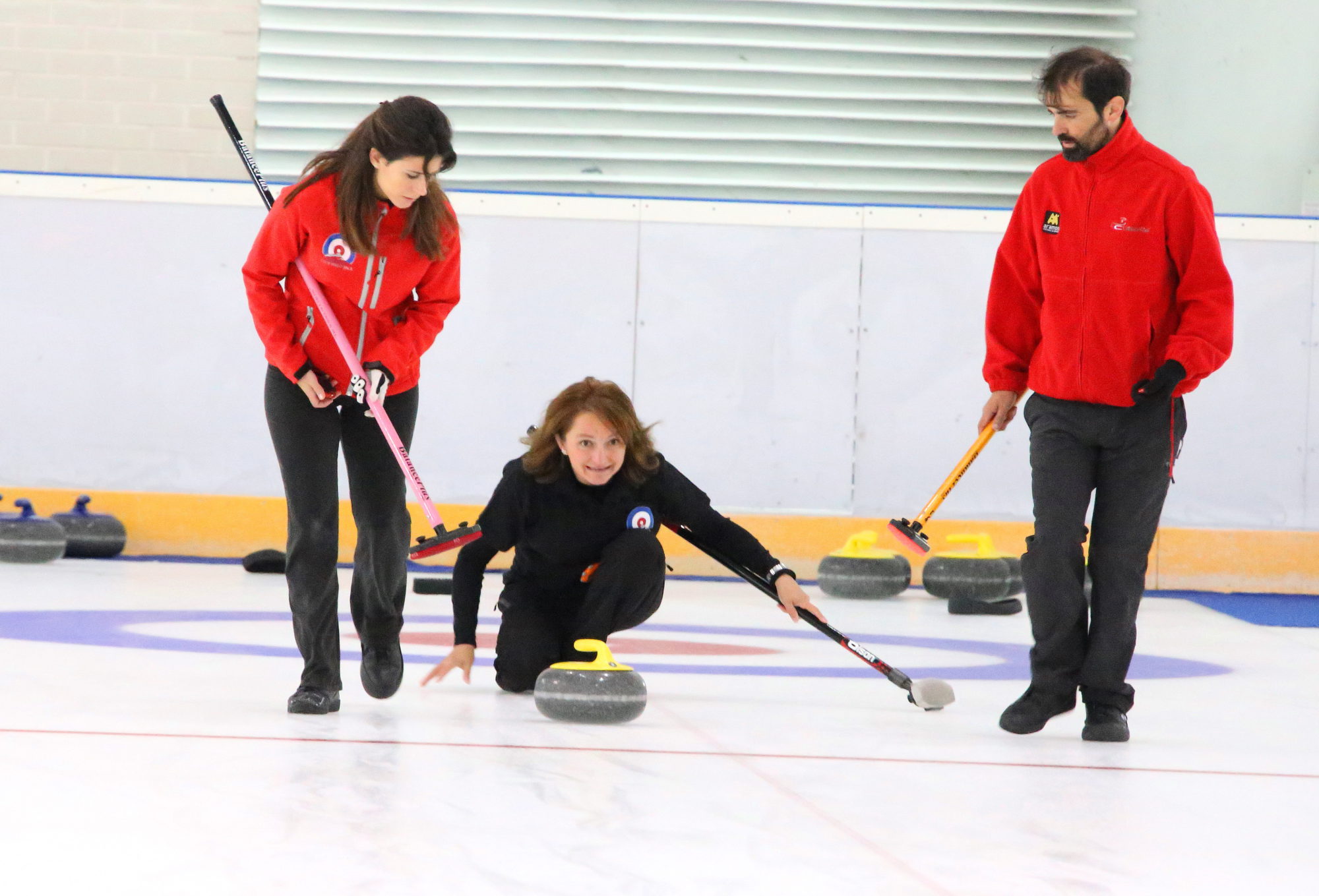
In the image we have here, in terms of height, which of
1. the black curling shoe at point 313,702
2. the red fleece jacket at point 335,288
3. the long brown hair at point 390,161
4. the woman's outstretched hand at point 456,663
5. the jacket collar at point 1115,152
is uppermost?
the jacket collar at point 1115,152

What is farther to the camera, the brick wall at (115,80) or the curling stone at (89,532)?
the brick wall at (115,80)

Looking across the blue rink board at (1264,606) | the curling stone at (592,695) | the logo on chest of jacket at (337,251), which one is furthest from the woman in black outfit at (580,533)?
the blue rink board at (1264,606)

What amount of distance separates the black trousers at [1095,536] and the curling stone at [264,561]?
365cm

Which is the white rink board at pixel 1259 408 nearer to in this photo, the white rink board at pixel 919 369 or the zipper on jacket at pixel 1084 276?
the white rink board at pixel 919 369

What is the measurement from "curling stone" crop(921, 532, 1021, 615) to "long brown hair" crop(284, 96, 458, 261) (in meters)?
2.88

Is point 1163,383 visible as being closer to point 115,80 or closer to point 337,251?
point 337,251

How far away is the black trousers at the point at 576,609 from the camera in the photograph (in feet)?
10.2

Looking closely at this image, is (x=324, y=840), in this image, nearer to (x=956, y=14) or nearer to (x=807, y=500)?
(x=807, y=500)

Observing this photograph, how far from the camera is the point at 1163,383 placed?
2.78 metres

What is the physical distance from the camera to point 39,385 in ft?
21.1

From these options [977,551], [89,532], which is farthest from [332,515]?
[89,532]

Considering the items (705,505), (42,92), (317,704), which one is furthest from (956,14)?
(317,704)

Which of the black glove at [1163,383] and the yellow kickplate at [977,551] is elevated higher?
the black glove at [1163,383]

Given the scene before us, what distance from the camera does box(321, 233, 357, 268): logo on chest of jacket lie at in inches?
113
